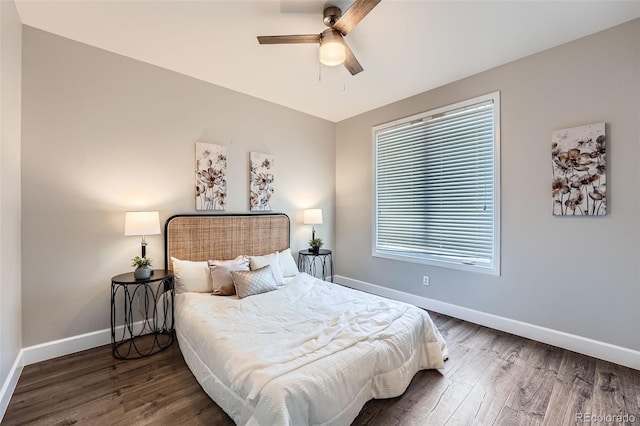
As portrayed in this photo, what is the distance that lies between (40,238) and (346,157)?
3.84m

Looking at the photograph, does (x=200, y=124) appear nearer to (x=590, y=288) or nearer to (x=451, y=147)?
(x=451, y=147)

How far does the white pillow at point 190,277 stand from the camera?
277 cm

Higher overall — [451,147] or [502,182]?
[451,147]

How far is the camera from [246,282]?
2.71 metres

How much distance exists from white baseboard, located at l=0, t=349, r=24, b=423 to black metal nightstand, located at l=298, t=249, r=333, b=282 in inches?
113

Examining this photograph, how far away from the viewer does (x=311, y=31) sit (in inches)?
95.6

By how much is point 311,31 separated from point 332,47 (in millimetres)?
513

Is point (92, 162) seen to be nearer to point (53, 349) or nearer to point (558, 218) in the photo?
point (53, 349)

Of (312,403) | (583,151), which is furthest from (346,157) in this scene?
(312,403)

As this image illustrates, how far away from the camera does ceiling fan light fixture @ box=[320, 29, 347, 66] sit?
2.07 meters

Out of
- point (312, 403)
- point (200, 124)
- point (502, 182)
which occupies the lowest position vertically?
point (312, 403)

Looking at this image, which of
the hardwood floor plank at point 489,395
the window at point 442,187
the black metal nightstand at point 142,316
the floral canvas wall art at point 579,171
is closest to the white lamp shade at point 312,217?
the window at point 442,187

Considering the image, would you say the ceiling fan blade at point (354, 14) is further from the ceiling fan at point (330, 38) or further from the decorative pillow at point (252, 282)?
the decorative pillow at point (252, 282)

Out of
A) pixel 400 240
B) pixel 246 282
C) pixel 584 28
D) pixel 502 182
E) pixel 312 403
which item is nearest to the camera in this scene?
pixel 312 403
